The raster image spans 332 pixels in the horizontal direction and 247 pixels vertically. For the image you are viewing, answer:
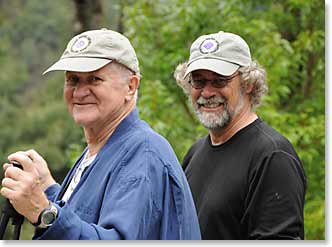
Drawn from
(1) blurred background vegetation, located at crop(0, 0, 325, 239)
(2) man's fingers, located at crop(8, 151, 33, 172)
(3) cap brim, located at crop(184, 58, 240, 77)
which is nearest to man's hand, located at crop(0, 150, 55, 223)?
(2) man's fingers, located at crop(8, 151, 33, 172)

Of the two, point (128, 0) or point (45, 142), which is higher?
point (128, 0)

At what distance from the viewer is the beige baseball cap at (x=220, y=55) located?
170 centimetres

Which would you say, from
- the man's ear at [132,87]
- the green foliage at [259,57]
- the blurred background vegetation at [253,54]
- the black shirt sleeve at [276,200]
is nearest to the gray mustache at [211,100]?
the black shirt sleeve at [276,200]

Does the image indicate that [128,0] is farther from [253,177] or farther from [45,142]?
[45,142]

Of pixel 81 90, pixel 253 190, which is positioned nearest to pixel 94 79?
pixel 81 90

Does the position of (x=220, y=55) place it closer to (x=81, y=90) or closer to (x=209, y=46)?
(x=209, y=46)

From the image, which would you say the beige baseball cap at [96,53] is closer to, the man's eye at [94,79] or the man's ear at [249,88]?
the man's eye at [94,79]

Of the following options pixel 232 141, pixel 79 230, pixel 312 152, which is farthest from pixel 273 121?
pixel 79 230

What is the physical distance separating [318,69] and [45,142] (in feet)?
28.8

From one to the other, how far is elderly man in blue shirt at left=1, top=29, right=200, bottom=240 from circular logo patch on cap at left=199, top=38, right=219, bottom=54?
1.44 ft

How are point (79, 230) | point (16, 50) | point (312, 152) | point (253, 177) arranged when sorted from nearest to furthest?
1. point (79, 230)
2. point (253, 177)
3. point (312, 152)
4. point (16, 50)

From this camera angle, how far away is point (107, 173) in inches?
48.8

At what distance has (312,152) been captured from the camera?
2.71 metres

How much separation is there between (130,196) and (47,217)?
15cm
